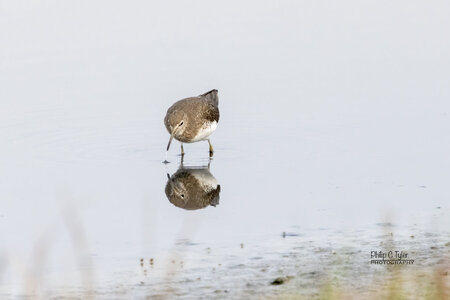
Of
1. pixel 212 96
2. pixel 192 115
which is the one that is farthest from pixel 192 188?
pixel 212 96

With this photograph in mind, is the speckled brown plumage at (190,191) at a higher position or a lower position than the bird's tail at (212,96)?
lower

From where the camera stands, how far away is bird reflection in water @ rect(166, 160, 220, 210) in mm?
13695

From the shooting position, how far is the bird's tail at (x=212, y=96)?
58.4ft

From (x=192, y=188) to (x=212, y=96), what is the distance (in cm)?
376

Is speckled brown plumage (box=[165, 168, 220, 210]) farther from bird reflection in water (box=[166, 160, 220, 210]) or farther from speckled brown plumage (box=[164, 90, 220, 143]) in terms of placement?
speckled brown plumage (box=[164, 90, 220, 143])

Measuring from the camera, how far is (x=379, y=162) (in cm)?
1532

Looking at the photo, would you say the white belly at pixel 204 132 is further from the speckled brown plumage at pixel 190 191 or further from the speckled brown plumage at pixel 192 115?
the speckled brown plumage at pixel 190 191

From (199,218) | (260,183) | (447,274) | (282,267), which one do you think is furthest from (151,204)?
(447,274)

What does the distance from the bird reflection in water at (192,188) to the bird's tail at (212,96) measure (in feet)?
7.89

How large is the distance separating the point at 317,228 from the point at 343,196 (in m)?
1.49

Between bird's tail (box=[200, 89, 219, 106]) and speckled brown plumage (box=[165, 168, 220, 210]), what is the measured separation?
2.63m

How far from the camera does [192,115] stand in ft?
55.5

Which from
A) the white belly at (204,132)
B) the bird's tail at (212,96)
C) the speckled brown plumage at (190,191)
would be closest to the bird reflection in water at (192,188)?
the speckled brown plumage at (190,191)

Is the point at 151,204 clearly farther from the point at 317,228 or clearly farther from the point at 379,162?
the point at 379,162
